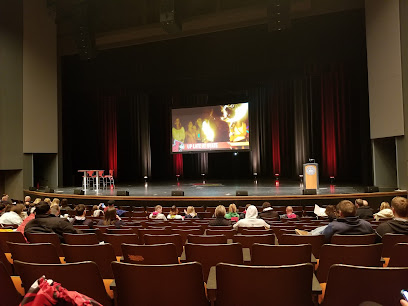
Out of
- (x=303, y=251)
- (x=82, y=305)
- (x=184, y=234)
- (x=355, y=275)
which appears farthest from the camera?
(x=184, y=234)

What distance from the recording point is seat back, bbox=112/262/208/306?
74.2 inches

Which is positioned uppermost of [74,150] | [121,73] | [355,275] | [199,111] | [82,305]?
[121,73]

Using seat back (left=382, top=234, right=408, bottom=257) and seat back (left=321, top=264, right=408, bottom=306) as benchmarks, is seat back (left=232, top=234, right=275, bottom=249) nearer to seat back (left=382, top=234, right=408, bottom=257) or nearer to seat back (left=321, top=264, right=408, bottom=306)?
seat back (left=382, top=234, right=408, bottom=257)

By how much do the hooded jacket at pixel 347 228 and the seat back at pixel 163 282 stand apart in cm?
190

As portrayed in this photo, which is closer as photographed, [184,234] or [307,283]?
[307,283]

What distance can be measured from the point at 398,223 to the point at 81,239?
3.36 metres

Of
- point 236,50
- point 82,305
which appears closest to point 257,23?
point 236,50

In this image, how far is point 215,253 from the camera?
2.81 m

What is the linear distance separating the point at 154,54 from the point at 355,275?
15799 mm

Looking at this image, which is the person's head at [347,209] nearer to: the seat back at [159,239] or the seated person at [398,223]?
the seated person at [398,223]

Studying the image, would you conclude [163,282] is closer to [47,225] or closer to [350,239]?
[350,239]

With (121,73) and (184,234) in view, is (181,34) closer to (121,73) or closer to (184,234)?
(121,73)

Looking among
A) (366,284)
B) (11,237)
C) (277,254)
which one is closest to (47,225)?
(11,237)

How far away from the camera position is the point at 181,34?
49.1 ft
